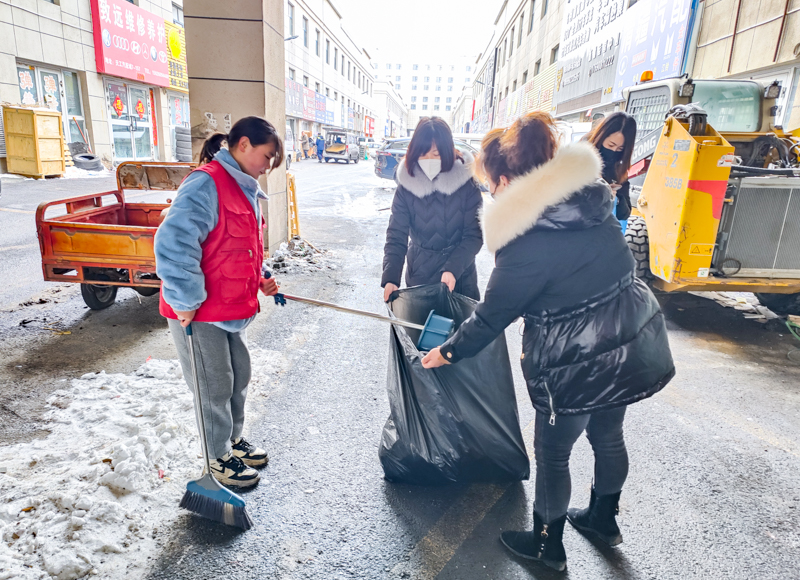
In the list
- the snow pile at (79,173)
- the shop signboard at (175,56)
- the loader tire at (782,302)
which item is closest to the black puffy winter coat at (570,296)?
the loader tire at (782,302)

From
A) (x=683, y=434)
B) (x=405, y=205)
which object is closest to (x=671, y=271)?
(x=683, y=434)

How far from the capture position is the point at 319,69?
132ft

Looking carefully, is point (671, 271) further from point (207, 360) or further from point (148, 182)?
point (148, 182)

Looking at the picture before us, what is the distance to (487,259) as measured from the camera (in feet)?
25.5

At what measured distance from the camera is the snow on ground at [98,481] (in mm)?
1905

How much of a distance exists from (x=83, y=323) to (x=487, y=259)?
5401 millimetres

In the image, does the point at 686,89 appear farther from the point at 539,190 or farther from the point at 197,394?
the point at 197,394

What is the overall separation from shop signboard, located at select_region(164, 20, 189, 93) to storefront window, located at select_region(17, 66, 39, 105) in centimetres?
717

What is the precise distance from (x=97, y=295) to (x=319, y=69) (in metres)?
40.0

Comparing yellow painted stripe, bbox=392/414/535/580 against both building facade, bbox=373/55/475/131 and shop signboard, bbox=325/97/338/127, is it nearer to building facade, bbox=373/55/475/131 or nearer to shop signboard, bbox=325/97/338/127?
shop signboard, bbox=325/97/338/127

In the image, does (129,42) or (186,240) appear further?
(129,42)

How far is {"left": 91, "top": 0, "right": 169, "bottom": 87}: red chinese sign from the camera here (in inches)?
700

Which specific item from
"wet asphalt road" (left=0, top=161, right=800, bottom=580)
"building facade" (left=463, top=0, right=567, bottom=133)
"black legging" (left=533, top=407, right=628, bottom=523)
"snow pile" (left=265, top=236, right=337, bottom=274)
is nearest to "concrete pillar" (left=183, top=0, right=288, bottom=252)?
"snow pile" (left=265, top=236, right=337, bottom=274)

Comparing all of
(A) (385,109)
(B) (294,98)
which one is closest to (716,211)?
(B) (294,98)
